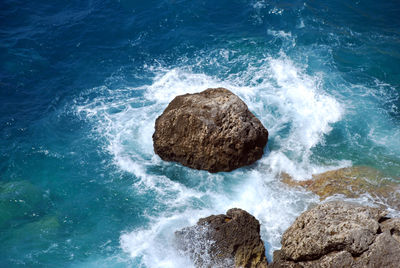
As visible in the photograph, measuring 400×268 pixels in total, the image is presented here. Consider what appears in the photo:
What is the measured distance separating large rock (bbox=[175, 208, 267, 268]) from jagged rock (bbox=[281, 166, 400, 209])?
4.01 m

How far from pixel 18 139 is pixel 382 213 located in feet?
60.1

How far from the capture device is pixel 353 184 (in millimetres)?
16312

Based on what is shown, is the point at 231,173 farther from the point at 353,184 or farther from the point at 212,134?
the point at 353,184

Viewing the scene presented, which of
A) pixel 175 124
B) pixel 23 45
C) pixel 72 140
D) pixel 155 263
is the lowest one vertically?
pixel 155 263

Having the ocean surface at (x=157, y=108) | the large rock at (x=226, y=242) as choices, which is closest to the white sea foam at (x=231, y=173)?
the ocean surface at (x=157, y=108)

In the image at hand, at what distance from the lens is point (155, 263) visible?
45.4ft

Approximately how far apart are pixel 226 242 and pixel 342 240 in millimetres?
4325

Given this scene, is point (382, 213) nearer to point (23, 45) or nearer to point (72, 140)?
point (72, 140)

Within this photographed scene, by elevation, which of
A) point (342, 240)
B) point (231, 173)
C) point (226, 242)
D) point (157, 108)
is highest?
point (342, 240)

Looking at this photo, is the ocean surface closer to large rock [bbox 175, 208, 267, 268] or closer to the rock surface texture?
large rock [bbox 175, 208, 267, 268]

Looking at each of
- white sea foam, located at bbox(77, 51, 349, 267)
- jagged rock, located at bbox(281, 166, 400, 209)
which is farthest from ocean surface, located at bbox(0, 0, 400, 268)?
jagged rock, located at bbox(281, 166, 400, 209)

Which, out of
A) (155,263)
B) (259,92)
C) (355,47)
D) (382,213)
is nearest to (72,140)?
(155,263)

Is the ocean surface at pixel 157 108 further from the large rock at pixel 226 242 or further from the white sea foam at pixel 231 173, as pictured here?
the large rock at pixel 226 242

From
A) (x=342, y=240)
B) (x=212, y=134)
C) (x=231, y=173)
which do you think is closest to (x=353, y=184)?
(x=231, y=173)
